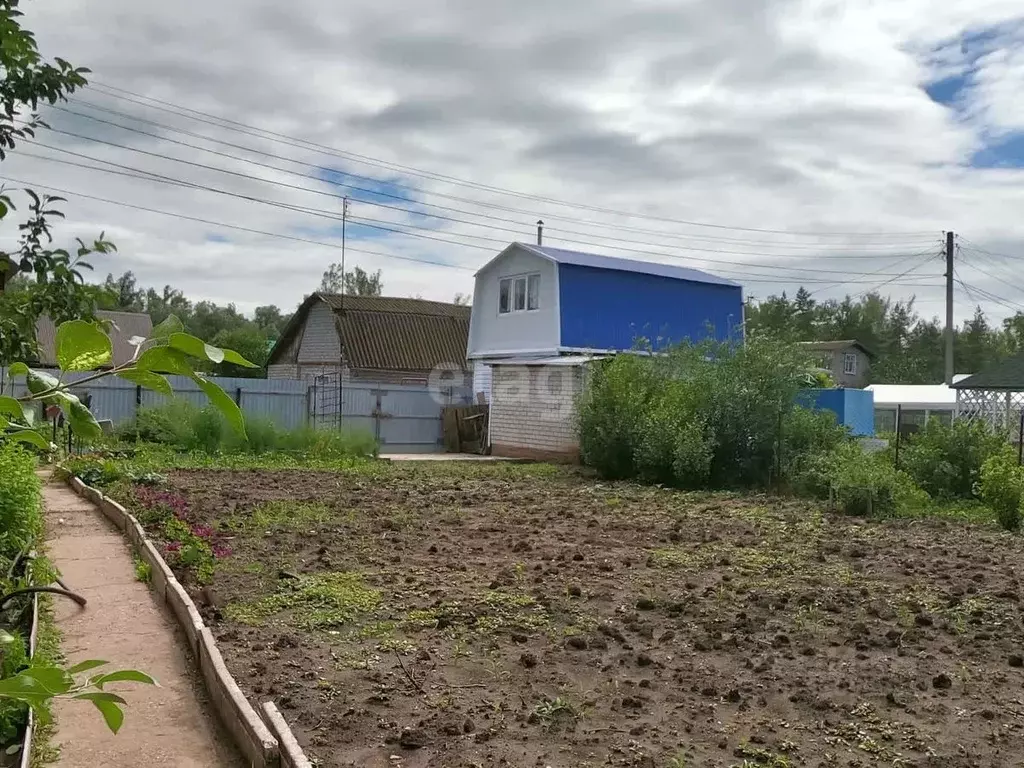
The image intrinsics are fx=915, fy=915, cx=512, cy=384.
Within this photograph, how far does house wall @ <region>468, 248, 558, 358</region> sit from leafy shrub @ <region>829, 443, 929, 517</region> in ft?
35.6

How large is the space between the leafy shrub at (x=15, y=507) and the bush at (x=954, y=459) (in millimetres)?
11626

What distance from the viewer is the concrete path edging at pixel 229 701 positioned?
3547 mm

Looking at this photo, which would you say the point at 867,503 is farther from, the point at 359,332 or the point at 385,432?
the point at 359,332

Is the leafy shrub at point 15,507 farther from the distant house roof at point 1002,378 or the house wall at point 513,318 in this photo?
the distant house roof at point 1002,378

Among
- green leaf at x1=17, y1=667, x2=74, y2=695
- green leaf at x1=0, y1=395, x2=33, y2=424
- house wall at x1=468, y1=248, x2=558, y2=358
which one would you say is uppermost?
house wall at x1=468, y1=248, x2=558, y2=358

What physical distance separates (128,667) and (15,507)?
204cm

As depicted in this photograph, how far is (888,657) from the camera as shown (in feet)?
16.9

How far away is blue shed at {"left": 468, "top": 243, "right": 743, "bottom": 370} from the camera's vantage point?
22250 mm

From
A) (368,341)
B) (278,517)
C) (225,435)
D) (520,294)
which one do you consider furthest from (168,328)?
(368,341)

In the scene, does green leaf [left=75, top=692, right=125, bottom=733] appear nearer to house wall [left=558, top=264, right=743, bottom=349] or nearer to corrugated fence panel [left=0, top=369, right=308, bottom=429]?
corrugated fence panel [left=0, top=369, right=308, bottom=429]

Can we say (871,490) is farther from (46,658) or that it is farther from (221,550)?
(46,658)

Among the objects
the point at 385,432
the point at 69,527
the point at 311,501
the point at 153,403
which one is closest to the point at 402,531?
the point at 311,501

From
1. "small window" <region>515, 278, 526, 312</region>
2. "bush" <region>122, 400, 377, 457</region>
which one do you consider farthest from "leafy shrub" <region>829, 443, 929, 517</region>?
"small window" <region>515, 278, 526, 312</region>

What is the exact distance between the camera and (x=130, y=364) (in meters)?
A: 0.96
